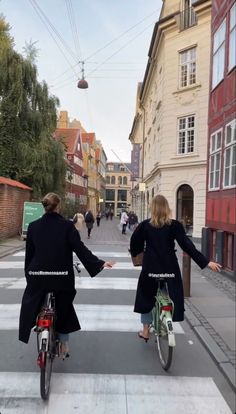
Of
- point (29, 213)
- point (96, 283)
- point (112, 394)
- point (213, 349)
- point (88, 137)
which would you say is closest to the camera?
point (112, 394)

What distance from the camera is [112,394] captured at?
3904 millimetres

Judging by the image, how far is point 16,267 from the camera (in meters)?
11.9

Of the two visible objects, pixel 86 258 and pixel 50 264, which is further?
pixel 86 258

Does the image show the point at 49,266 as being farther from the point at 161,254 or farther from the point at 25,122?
the point at 25,122

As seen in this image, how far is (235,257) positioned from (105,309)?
13.8 feet

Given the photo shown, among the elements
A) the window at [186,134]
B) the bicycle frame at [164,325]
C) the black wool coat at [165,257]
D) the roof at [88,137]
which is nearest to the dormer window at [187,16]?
the window at [186,134]

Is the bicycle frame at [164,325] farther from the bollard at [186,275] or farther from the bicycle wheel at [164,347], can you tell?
the bollard at [186,275]

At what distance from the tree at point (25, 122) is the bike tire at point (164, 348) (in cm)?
2049

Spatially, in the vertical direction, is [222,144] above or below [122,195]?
below

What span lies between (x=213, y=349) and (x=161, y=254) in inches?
51.0

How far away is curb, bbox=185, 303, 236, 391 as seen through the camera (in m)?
4.34

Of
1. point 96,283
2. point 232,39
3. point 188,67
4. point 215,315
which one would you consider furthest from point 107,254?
point 188,67

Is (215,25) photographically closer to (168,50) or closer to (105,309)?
(105,309)

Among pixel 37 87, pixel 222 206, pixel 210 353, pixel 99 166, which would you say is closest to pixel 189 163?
pixel 37 87
